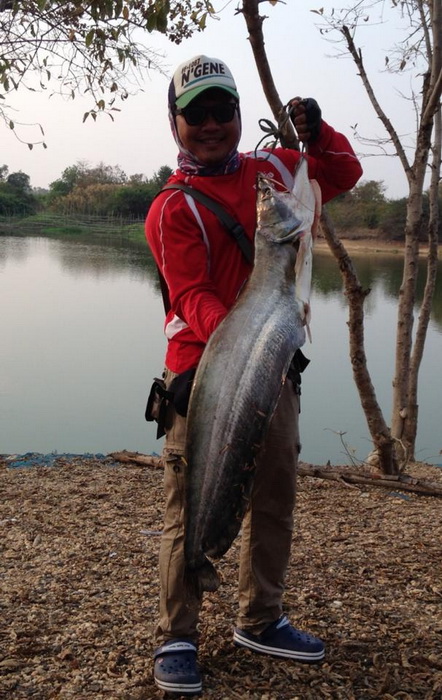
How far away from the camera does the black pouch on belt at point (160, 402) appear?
2.56 metres

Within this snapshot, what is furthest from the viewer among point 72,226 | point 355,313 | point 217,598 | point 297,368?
point 72,226

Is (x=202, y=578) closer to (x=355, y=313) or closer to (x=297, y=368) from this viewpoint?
(x=297, y=368)

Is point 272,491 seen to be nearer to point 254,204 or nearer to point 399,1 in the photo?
point 254,204

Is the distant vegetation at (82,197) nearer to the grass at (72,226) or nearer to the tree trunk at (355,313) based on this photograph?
the grass at (72,226)

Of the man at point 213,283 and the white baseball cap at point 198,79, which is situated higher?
the white baseball cap at point 198,79

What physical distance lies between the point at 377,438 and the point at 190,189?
3493 mm

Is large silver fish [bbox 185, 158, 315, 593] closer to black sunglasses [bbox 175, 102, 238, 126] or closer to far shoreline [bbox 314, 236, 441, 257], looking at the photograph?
black sunglasses [bbox 175, 102, 238, 126]

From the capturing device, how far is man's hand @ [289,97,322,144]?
2580 mm

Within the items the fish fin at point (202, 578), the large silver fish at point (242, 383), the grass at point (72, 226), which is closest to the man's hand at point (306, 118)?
the large silver fish at point (242, 383)

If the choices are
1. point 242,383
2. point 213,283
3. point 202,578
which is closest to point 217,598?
point 202,578

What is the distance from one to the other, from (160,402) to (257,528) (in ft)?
2.03

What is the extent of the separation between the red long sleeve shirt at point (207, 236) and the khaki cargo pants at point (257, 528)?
29 centimetres

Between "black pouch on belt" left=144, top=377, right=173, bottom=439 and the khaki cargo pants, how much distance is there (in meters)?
0.03

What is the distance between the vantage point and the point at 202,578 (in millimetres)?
2410
